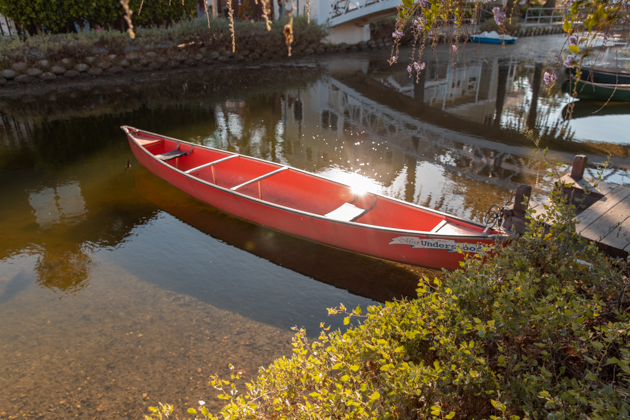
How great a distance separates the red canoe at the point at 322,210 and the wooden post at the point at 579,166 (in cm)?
185

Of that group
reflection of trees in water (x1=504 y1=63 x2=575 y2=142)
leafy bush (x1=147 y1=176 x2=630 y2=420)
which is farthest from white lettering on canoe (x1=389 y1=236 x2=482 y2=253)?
reflection of trees in water (x1=504 y1=63 x2=575 y2=142)

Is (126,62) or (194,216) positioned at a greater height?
(126,62)

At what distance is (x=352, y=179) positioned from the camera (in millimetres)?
9648

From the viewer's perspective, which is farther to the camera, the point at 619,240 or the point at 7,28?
the point at 7,28

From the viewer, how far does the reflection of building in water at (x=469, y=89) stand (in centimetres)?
1484

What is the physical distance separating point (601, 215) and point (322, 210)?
165 inches

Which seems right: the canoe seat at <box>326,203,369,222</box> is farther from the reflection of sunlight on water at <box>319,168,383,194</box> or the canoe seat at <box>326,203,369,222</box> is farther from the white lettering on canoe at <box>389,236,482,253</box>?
the reflection of sunlight on water at <box>319,168,383,194</box>

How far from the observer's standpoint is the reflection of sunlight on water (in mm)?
9273

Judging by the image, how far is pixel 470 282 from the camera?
330cm

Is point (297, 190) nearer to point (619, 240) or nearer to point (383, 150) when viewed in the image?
point (383, 150)

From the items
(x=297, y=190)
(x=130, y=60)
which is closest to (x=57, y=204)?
(x=297, y=190)

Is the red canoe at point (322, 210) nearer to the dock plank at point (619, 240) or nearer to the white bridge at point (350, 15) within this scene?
the dock plank at point (619, 240)

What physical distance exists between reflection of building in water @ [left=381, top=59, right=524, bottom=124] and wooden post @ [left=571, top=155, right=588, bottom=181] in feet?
22.9

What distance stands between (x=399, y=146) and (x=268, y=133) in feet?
12.8
